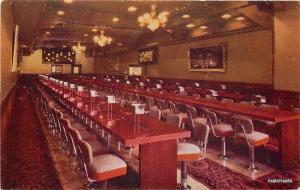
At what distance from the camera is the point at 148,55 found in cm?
1337

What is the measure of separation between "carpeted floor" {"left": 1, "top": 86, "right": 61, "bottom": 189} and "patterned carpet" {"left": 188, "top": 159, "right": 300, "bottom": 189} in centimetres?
169

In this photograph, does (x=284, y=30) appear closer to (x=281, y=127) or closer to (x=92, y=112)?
(x=281, y=127)

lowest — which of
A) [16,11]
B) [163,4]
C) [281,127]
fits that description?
[281,127]

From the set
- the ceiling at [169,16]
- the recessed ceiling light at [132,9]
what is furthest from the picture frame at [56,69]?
the recessed ceiling light at [132,9]

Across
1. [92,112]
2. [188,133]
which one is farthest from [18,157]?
[188,133]

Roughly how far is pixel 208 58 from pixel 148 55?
4654 mm

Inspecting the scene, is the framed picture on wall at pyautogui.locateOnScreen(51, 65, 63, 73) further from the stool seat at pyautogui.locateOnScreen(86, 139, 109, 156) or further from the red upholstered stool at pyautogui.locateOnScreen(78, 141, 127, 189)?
the red upholstered stool at pyautogui.locateOnScreen(78, 141, 127, 189)

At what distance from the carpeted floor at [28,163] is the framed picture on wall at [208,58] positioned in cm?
608

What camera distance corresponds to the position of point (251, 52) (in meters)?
7.73

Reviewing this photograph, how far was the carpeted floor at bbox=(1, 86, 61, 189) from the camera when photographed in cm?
295

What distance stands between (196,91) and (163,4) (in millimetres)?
2755

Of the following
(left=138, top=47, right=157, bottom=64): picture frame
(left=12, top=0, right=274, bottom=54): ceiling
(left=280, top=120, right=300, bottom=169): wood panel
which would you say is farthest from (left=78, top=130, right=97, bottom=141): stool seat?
(left=138, top=47, right=157, bottom=64): picture frame

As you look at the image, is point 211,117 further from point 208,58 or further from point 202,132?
point 208,58

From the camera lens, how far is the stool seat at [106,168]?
7.48 feet
